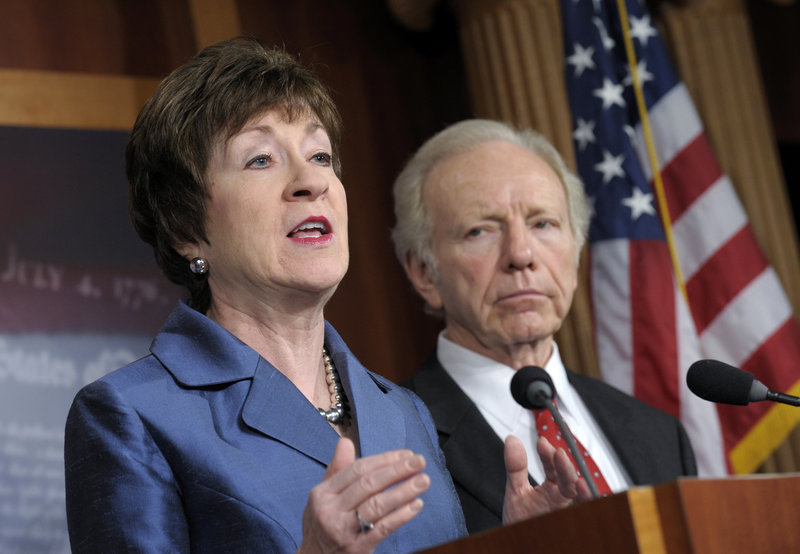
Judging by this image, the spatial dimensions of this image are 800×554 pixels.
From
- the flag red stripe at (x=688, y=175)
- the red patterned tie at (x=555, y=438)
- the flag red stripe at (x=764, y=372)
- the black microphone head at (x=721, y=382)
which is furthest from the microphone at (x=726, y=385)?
the flag red stripe at (x=688, y=175)

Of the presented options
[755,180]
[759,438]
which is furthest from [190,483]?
[755,180]

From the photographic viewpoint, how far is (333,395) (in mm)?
2008

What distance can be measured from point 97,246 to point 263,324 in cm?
183

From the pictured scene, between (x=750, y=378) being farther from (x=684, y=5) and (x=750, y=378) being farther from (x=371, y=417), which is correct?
(x=684, y=5)

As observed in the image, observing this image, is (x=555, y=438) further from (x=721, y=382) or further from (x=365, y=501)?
(x=365, y=501)

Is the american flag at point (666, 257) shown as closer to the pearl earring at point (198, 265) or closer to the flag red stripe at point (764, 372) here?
the flag red stripe at point (764, 372)

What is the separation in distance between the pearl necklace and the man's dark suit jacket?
0.58 m

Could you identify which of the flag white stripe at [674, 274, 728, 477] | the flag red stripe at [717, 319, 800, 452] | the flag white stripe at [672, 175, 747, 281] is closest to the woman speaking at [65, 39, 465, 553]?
the flag white stripe at [674, 274, 728, 477]

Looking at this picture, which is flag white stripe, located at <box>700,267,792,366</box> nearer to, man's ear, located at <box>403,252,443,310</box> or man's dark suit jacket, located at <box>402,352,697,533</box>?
man's dark suit jacket, located at <box>402,352,697,533</box>

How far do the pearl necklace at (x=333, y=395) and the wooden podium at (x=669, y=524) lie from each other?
58 centimetres

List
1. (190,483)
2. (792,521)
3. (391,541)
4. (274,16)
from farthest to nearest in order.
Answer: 1. (274,16)
2. (391,541)
3. (190,483)
4. (792,521)

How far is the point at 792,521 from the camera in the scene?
1.43 meters

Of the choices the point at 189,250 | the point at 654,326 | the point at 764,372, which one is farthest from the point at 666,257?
the point at 189,250

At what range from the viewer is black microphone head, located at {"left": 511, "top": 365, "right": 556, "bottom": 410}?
1.73m
